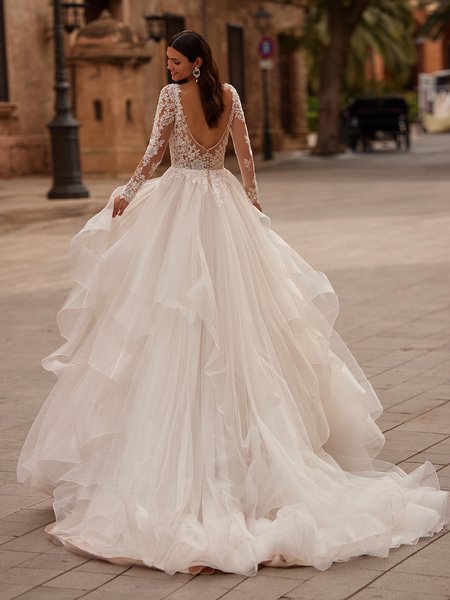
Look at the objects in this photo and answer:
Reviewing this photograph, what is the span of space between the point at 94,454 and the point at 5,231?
12084 millimetres

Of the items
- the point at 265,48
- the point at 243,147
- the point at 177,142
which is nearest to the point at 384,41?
the point at 265,48

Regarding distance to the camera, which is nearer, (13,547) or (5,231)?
(13,547)

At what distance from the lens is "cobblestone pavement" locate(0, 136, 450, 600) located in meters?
4.42

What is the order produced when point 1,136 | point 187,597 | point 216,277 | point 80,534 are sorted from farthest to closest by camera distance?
point 1,136, point 216,277, point 80,534, point 187,597

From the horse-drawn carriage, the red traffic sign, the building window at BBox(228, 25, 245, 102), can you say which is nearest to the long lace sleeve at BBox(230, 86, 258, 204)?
the red traffic sign

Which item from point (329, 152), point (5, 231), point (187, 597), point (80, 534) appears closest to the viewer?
Result: point (187, 597)

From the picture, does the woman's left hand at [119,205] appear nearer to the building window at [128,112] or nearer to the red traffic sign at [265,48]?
the building window at [128,112]

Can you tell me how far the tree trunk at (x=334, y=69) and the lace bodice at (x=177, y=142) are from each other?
29622 millimetres

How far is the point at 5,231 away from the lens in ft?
55.1

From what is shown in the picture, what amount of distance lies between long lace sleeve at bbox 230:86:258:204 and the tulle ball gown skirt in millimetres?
148

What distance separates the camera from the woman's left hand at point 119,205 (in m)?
5.34

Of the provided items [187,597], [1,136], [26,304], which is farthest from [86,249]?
[1,136]

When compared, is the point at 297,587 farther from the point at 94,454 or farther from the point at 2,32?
the point at 2,32

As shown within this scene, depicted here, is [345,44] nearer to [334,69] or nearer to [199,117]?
[334,69]
